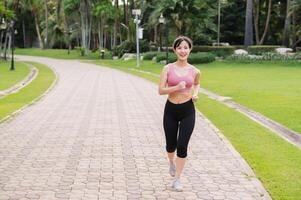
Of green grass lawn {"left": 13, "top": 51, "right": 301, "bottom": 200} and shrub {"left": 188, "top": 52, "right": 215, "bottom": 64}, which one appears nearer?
green grass lawn {"left": 13, "top": 51, "right": 301, "bottom": 200}

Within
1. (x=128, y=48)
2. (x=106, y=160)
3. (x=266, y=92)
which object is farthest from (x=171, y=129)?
(x=128, y=48)

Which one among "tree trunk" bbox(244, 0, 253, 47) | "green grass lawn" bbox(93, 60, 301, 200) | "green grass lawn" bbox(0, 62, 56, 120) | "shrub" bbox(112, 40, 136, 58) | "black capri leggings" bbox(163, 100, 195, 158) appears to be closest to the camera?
"black capri leggings" bbox(163, 100, 195, 158)

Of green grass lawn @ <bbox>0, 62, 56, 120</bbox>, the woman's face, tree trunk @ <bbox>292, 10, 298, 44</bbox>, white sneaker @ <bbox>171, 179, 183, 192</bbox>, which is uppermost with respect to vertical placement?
tree trunk @ <bbox>292, 10, 298, 44</bbox>

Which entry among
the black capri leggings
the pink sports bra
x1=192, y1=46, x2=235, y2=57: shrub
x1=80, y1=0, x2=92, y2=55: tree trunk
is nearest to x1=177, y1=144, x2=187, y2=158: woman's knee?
the black capri leggings

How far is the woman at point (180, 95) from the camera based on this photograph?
605cm

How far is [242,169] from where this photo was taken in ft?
24.2

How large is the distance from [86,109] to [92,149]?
5.76 metres

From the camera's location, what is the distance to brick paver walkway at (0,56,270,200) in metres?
6.25

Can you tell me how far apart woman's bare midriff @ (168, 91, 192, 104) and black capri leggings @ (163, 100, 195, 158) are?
4cm

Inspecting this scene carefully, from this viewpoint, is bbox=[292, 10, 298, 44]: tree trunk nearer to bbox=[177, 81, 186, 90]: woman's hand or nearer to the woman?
the woman

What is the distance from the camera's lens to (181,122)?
20.3ft

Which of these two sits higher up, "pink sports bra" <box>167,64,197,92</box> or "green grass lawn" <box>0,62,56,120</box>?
"pink sports bra" <box>167,64,197,92</box>

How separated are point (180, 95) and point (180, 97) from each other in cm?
2

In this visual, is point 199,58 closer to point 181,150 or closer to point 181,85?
point 181,150
